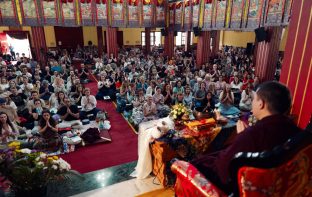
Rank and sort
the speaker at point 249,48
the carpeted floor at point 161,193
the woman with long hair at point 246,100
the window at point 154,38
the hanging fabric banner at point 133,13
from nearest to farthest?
the carpeted floor at point 161,193 < the woman with long hair at point 246,100 < the hanging fabric banner at point 133,13 < the speaker at point 249,48 < the window at point 154,38

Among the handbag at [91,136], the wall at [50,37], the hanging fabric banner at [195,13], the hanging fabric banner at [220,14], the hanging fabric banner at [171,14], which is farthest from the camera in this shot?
the wall at [50,37]

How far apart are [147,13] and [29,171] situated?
12.5 metres

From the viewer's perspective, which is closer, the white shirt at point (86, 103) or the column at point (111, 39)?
the white shirt at point (86, 103)

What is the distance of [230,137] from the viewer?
3957 millimetres

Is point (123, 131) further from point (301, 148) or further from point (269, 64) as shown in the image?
point (269, 64)

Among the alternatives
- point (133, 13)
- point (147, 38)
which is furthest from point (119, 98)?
point (147, 38)

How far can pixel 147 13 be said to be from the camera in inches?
541

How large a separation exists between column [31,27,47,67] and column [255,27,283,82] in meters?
11.0

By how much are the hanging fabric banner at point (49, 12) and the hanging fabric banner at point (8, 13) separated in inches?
47.4

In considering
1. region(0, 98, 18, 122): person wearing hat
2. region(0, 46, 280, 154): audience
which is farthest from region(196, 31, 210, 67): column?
region(0, 98, 18, 122): person wearing hat

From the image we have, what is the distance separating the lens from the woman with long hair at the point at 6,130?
15.6ft

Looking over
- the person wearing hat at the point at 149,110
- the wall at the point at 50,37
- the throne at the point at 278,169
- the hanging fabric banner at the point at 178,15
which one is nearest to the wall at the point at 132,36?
the wall at the point at 50,37

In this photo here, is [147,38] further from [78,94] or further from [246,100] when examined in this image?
[246,100]

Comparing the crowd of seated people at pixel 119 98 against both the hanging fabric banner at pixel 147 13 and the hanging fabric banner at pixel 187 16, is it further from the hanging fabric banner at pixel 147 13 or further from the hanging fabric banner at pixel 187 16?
the hanging fabric banner at pixel 147 13
